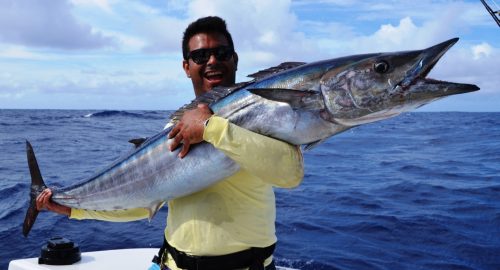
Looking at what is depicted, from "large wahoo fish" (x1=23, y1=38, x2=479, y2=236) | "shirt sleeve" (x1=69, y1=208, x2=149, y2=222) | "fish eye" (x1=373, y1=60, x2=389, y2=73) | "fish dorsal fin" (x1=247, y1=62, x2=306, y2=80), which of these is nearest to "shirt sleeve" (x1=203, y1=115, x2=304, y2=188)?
"large wahoo fish" (x1=23, y1=38, x2=479, y2=236)

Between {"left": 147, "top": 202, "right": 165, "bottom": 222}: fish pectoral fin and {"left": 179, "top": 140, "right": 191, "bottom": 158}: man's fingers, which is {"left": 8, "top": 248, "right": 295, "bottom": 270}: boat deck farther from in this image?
{"left": 179, "top": 140, "right": 191, "bottom": 158}: man's fingers

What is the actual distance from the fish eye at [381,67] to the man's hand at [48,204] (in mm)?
2578

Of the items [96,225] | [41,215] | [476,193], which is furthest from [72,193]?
[476,193]

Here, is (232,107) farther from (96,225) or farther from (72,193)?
(96,225)

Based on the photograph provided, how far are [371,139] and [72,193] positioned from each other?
25.7m

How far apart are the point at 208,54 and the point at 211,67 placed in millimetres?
88

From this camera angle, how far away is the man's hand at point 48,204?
3709mm

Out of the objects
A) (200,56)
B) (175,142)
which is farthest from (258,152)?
(200,56)

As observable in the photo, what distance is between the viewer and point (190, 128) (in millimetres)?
2607

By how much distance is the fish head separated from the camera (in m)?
2.20

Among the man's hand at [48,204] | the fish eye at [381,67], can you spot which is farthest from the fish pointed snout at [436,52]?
the man's hand at [48,204]

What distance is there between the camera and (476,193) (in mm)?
12062

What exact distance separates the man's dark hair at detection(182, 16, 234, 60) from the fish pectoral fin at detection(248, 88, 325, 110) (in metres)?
0.87

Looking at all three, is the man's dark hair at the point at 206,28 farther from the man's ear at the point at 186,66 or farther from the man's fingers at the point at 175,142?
the man's fingers at the point at 175,142
